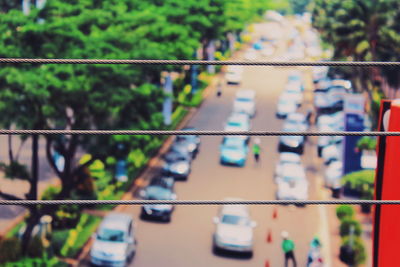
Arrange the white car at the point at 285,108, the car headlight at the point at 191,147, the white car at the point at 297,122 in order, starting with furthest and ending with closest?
the white car at the point at 285,108 → the white car at the point at 297,122 → the car headlight at the point at 191,147

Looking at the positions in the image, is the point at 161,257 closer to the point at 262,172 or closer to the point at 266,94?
A: the point at 262,172

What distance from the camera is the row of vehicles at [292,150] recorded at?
27.9 metres

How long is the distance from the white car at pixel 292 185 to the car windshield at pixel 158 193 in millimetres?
4805

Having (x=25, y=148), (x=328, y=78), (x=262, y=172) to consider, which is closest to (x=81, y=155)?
(x=25, y=148)

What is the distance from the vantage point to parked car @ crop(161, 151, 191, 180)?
30.3 meters

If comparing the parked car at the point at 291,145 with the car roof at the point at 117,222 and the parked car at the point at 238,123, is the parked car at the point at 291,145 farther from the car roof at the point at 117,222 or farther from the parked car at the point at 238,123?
the car roof at the point at 117,222

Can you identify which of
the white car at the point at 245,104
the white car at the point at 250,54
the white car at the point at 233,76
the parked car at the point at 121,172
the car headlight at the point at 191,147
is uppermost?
the white car at the point at 250,54

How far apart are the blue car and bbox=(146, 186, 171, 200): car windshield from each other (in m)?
7.06

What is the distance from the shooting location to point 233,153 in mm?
32906

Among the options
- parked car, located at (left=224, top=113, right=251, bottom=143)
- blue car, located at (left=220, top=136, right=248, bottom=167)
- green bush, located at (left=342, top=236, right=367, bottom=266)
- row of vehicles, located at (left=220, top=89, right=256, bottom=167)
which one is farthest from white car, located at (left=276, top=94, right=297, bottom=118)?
green bush, located at (left=342, top=236, right=367, bottom=266)

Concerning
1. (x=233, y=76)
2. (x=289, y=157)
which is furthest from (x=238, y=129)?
(x=233, y=76)

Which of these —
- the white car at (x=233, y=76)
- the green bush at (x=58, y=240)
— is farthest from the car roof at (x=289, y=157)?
the white car at (x=233, y=76)

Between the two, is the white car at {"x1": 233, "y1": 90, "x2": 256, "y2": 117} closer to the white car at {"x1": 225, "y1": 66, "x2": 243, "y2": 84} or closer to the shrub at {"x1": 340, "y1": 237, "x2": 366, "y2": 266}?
the white car at {"x1": 225, "y1": 66, "x2": 243, "y2": 84}

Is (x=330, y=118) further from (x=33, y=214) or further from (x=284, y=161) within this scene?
(x=33, y=214)
